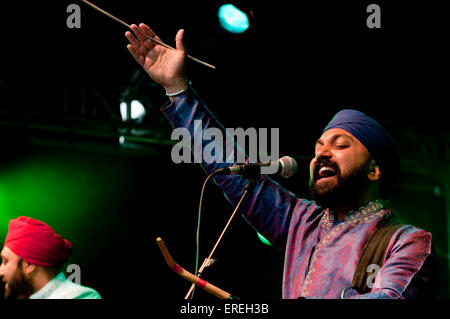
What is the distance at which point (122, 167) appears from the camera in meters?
7.95

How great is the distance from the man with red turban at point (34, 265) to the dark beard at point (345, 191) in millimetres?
2658

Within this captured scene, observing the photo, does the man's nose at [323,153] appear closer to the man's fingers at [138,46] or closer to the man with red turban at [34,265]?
the man's fingers at [138,46]

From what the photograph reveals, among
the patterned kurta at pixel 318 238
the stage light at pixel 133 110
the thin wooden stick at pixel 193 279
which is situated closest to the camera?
the thin wooden stick at pixel 193 279

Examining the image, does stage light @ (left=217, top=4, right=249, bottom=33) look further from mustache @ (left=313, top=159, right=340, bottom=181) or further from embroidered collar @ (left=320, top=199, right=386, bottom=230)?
embroidered collar @ (left=320, top=199, right=386, bottom=230)

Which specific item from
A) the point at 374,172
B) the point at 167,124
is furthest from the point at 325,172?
A: the point at 167,124

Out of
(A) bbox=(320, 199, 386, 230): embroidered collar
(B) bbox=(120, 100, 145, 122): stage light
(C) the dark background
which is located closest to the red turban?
(C) the dark background

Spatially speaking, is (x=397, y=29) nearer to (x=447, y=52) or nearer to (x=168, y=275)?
(x=447, y=52)

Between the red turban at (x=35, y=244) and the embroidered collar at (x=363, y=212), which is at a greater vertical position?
the embroidered collar at (x=363, y=212)

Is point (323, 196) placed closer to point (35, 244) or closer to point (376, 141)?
point (376, 141)

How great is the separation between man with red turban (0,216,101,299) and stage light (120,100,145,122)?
2.40 m

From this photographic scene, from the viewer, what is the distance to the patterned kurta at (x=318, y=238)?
6.64 feet

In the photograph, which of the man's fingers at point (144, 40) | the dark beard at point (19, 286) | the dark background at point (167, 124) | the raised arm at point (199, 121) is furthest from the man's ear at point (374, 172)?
the dark beard at point (19, 286)

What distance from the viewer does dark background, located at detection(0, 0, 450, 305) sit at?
19.0 ft

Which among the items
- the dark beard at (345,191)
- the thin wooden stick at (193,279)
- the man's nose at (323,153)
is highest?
the man's nose at (323,153)
